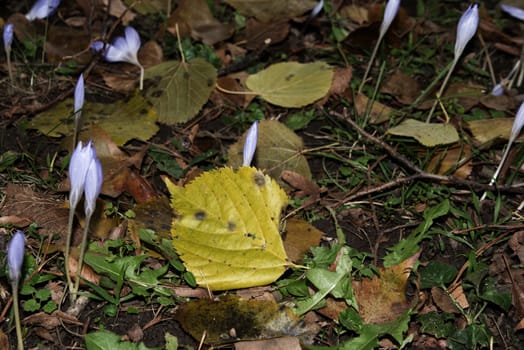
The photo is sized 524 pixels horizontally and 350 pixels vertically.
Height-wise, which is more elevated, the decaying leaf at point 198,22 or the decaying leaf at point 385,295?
the decaying leaf at point 198,22

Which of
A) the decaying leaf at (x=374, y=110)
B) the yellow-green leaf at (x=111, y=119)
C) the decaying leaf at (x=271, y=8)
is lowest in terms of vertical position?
the decaying leaf at (x=374, y=110)

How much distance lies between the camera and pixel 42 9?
127 inches

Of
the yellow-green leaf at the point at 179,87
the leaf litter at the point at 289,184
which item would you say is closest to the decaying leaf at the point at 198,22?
the leaf litter at the point at 289,184

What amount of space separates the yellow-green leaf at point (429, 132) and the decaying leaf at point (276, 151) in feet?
1.19

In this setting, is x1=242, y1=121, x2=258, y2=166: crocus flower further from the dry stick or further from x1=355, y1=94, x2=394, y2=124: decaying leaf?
x1=355, y1=94, x2=394, y2=124: decaying leaf

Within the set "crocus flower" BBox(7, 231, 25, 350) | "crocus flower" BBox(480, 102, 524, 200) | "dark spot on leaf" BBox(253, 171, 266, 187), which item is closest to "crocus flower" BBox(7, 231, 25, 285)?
"crocus flower" BBox(7, 231, 25, 350)

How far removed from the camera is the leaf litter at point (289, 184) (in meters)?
2.14

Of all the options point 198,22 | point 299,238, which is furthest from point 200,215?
point 198,22

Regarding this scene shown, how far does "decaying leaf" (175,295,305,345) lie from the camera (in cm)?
203

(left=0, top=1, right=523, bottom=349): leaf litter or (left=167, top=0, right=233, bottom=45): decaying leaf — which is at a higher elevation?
(left=167, top=0, right=233, bottom=45): decaying leaf

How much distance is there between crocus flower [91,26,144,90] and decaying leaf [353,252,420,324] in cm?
138

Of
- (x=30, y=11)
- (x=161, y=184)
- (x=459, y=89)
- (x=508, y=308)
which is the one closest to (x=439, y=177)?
(x=508, y=308)

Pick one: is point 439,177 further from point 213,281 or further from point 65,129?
point 65,129

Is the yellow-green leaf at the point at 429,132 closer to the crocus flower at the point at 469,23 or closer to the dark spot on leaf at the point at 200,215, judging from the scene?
the crocus flower at the point at 469,23
